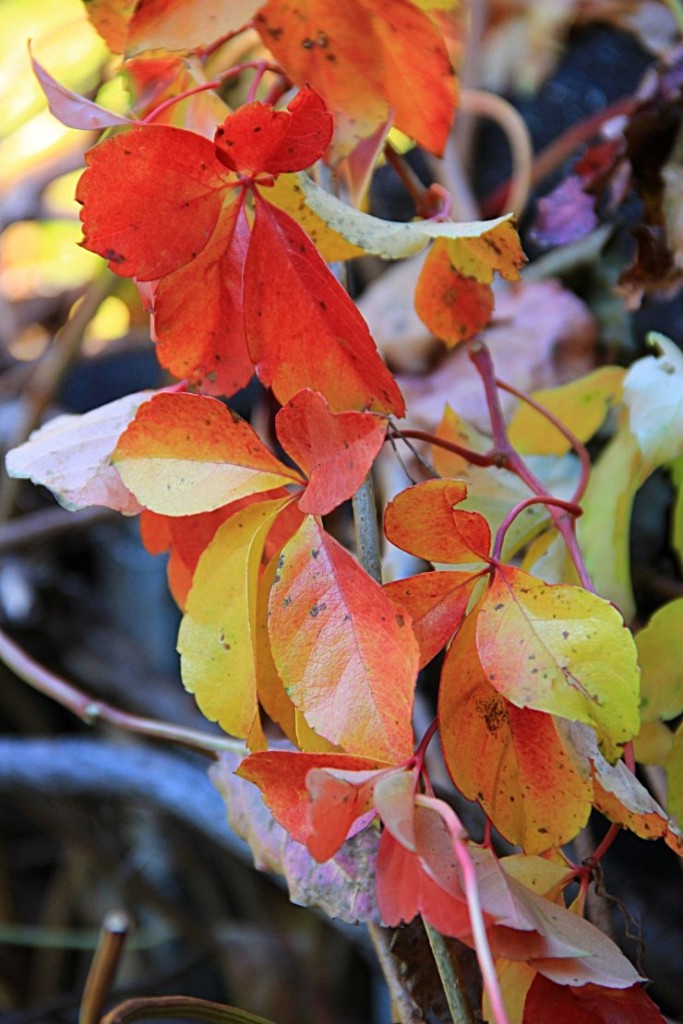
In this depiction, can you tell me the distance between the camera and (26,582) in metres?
0.81

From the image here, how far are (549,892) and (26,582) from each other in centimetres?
66

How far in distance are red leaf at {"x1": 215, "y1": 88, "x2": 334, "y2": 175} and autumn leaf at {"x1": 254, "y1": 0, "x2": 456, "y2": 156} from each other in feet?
0.22

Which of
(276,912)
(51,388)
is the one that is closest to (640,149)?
(51,388)

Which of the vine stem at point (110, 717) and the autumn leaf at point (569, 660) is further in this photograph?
the vine stem at point (110, 717)

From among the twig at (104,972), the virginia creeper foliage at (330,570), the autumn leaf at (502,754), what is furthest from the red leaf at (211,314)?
the twig at (104,972)

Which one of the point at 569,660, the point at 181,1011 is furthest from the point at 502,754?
the point at 181,1011

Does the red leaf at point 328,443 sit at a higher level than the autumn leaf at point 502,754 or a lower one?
higher

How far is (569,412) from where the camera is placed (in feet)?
1.27

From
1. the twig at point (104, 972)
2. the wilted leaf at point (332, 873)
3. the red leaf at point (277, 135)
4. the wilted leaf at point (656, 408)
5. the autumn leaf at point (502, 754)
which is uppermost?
the red leaf at point (277, 135)

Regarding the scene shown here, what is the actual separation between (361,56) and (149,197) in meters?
0.11

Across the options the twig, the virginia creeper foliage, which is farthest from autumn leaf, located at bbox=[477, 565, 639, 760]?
the twig

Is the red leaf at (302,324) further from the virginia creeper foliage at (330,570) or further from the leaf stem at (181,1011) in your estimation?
the leaf stem at (181,1011)

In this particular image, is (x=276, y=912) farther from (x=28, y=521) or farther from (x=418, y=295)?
(x=418, y=295)

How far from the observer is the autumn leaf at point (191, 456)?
0.23 m
